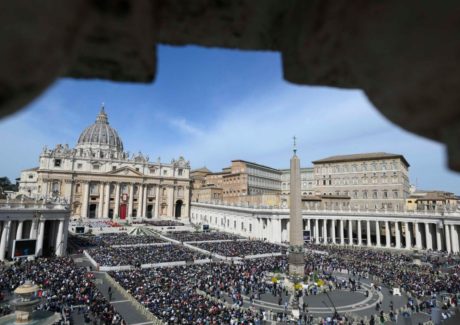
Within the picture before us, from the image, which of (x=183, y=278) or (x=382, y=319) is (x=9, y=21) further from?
(x=183, y=278)

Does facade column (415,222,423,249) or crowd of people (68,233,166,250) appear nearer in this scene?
crowd of people (68,233,166,250)

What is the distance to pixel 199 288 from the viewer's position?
20875 millimetres

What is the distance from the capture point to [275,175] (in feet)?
300

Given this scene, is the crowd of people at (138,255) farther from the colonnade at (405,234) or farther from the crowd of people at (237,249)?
the colonnade at (405,234)

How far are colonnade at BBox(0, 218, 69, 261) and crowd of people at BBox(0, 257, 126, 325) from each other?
3642 mm

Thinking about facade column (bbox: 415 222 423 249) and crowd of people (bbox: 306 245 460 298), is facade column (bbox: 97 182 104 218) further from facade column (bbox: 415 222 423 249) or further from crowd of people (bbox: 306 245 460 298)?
facade column (bbox: 415 222 423 249)

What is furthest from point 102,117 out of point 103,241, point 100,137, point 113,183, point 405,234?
point 405,234

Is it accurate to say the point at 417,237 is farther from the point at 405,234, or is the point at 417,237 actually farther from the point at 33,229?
the point at 33,229

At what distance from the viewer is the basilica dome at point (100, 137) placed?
291 feet

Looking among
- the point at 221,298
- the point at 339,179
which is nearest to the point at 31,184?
the point at 339,179

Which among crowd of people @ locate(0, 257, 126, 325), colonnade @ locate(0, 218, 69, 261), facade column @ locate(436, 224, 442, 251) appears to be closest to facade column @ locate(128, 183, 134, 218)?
colonnade @ locate(0, 218, 69, 261)

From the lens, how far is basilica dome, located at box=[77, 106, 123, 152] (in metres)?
88.8

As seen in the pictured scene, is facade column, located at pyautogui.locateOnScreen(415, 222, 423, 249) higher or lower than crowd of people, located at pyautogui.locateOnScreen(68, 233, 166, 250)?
higher

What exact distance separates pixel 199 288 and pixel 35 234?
64.8 ft
